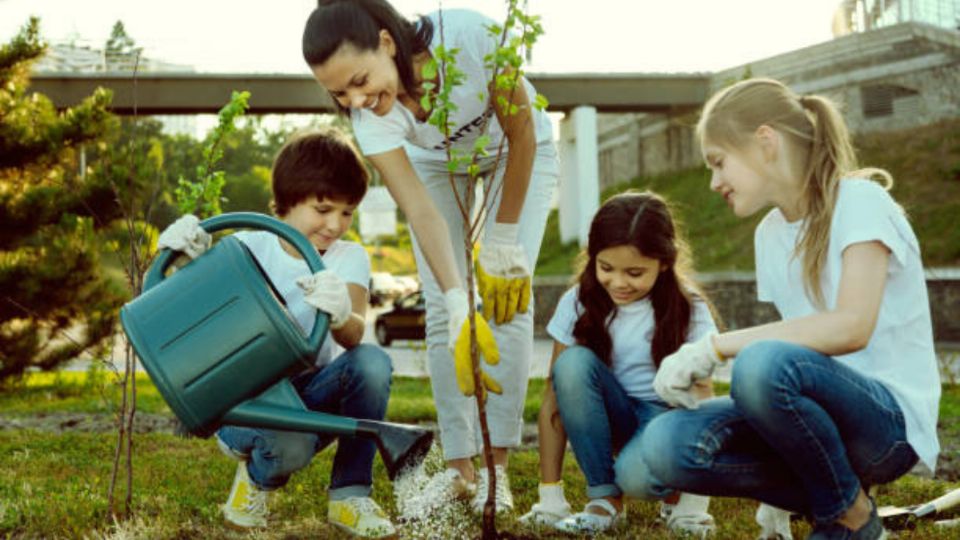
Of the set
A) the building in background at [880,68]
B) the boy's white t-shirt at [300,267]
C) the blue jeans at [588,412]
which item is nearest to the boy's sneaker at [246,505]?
the boy's white t-shirt at [300,267]

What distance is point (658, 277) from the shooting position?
8.84 feet

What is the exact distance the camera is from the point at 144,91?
59.4ft

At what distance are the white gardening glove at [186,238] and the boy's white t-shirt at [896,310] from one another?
1297 mm

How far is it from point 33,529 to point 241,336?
96 centimetres

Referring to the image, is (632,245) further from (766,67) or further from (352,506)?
(766,67)

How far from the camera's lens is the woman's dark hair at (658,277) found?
258 centimetres

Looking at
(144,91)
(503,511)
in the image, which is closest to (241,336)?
(503,511)

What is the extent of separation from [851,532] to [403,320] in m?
12.8

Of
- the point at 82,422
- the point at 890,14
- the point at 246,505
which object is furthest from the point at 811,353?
the point at 890,14

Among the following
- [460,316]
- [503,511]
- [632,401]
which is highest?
[460,316]

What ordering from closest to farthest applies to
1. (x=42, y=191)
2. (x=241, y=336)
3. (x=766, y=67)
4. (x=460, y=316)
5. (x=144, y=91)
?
(x=241, y=336) → (x=460, y=316) → (x=42, y=191) → (x=144, y=91) → (x=766, y=67)

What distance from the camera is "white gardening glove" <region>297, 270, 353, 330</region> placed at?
2.08m

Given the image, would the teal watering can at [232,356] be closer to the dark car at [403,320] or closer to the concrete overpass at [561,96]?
the dark car at [403,320]

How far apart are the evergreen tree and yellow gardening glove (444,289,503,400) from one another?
5392 mm
